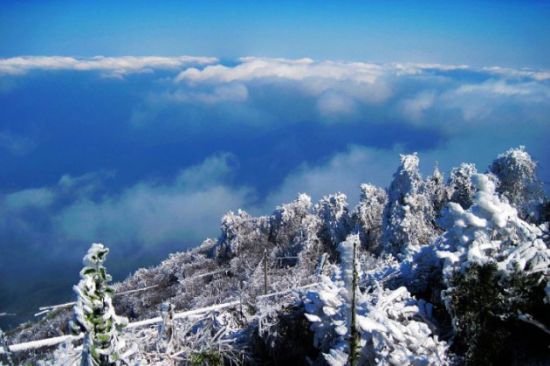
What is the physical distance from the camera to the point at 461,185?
87.8 ft

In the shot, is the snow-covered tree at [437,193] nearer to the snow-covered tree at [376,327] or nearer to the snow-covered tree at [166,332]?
the snow-covered tree at [376,327]

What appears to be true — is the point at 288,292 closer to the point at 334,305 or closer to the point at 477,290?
the point at 334,305

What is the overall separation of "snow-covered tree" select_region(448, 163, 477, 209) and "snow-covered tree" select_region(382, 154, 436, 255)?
303cm

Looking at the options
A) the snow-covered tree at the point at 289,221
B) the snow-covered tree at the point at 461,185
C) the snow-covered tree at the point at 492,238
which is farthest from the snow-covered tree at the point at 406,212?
the snow-covered tree at the point at 492,238

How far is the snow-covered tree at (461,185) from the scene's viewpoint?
26.2m

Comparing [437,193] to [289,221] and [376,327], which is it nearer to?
[289,221]

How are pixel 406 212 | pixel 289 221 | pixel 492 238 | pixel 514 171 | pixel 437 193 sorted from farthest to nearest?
1. pixel 289 221
2. pixel 437 193
3. pixel 514 171
4. pixel 406 212
5. pixel 492 238

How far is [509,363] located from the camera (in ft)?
16.7

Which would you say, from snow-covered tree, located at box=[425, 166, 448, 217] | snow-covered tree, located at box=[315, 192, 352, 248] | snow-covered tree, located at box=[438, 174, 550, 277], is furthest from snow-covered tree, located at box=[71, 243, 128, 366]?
snow-covered tree, located at box=[425, 166, 448, 217]

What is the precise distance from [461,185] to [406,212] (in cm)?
614

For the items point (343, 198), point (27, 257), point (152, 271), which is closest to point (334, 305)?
point (343, 198)

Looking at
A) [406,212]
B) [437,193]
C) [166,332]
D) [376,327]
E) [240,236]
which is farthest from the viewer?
[240,236]

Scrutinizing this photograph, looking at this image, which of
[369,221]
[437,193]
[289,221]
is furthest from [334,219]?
[437,193]

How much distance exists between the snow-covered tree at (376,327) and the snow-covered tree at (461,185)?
21.8m
